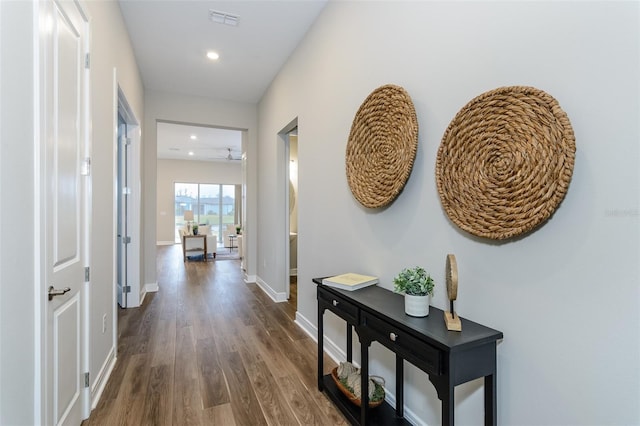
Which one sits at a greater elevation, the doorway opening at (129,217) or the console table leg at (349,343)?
the doorway opening at (129,217)

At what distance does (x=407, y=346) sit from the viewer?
1.35m

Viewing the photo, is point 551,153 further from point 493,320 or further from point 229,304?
point 229,304

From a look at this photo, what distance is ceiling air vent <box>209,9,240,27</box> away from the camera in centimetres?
281

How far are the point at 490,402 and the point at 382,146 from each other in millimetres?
1392

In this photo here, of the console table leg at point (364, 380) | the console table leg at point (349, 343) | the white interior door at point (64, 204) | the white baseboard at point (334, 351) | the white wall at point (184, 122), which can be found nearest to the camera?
the white interior door at point (64, 204)

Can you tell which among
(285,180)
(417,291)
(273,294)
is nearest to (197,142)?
(285,180)

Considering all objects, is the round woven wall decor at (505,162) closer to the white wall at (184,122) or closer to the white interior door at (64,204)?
the white interior door at (64,204)

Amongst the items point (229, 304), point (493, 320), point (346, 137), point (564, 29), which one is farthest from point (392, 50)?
point (229, 304)
